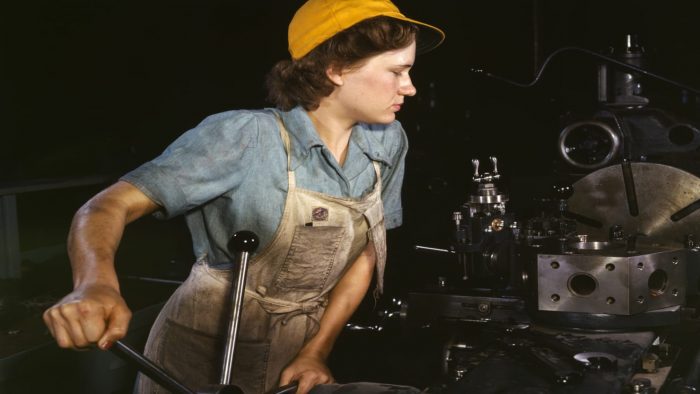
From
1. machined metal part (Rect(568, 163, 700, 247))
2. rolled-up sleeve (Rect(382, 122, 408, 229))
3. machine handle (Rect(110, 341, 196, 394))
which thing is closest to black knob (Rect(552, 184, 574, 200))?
machined metal part (Rect(568, 163, 700, 247))

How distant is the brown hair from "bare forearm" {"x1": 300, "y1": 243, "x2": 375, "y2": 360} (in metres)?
0.45

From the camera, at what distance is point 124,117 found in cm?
421

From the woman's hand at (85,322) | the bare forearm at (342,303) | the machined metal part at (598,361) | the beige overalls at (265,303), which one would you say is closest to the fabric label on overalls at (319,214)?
the beige overalls at (265,303)

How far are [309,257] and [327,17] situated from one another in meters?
0.58

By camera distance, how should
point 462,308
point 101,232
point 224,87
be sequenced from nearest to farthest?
point 101,232 < point 462,308 < point 224,87

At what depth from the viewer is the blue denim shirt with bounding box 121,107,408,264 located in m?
1.80

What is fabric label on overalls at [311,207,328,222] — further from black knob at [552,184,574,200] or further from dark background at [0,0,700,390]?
dark background at [0,0,700,390]

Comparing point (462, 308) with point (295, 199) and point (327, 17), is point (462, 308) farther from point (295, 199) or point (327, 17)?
point (327, 17)

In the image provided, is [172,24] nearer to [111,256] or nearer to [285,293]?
[285,293]

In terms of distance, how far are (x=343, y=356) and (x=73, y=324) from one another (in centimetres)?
248

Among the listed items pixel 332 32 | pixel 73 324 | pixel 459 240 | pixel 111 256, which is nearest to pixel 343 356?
pixel 459 240

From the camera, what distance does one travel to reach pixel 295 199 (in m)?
2.00

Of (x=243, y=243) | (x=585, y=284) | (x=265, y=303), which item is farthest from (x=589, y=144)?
(x=243, y=243)

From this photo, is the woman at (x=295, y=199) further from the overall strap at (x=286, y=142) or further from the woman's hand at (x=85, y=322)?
the woman's hand at (x=85, y=322)
